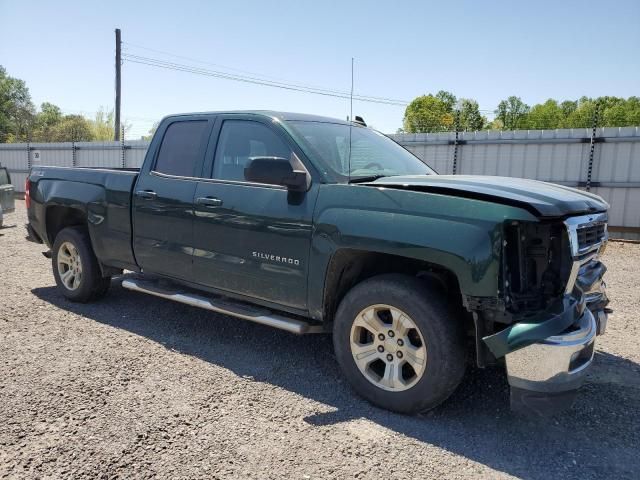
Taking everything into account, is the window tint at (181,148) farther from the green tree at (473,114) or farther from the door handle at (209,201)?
the green tree at (473,114)

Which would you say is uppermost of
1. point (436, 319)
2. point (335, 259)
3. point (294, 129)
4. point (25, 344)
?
point (294, 129)

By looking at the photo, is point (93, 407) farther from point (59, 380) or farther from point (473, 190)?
point (473, 190)

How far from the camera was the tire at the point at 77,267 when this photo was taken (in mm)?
5277

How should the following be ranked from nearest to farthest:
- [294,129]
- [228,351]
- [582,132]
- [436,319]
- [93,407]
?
1. [436,319]
2. [93,407]
3. [294,129]
4. [228,351]
5. [582,132]

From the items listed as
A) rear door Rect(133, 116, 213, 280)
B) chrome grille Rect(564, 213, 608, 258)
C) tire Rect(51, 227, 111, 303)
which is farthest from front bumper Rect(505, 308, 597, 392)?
tire Rect(51, 227, 111, 303)

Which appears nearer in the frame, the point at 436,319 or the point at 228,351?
the point at 436,319

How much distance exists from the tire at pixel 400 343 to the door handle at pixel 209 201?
1.32m

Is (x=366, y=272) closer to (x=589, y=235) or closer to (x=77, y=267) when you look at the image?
(x=589, y=235)

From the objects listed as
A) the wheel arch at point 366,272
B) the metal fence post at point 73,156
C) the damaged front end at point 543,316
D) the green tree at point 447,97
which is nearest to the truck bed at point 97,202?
the wheel arch at point 366,272

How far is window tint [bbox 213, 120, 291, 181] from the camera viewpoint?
393 centimetres

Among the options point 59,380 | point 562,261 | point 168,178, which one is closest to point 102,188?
point 168,178

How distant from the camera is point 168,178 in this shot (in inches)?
176

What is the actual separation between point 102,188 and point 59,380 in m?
2.06

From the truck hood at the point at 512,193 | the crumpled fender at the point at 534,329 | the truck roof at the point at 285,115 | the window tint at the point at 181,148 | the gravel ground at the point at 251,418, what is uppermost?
the truck roof at the point at 285,115
